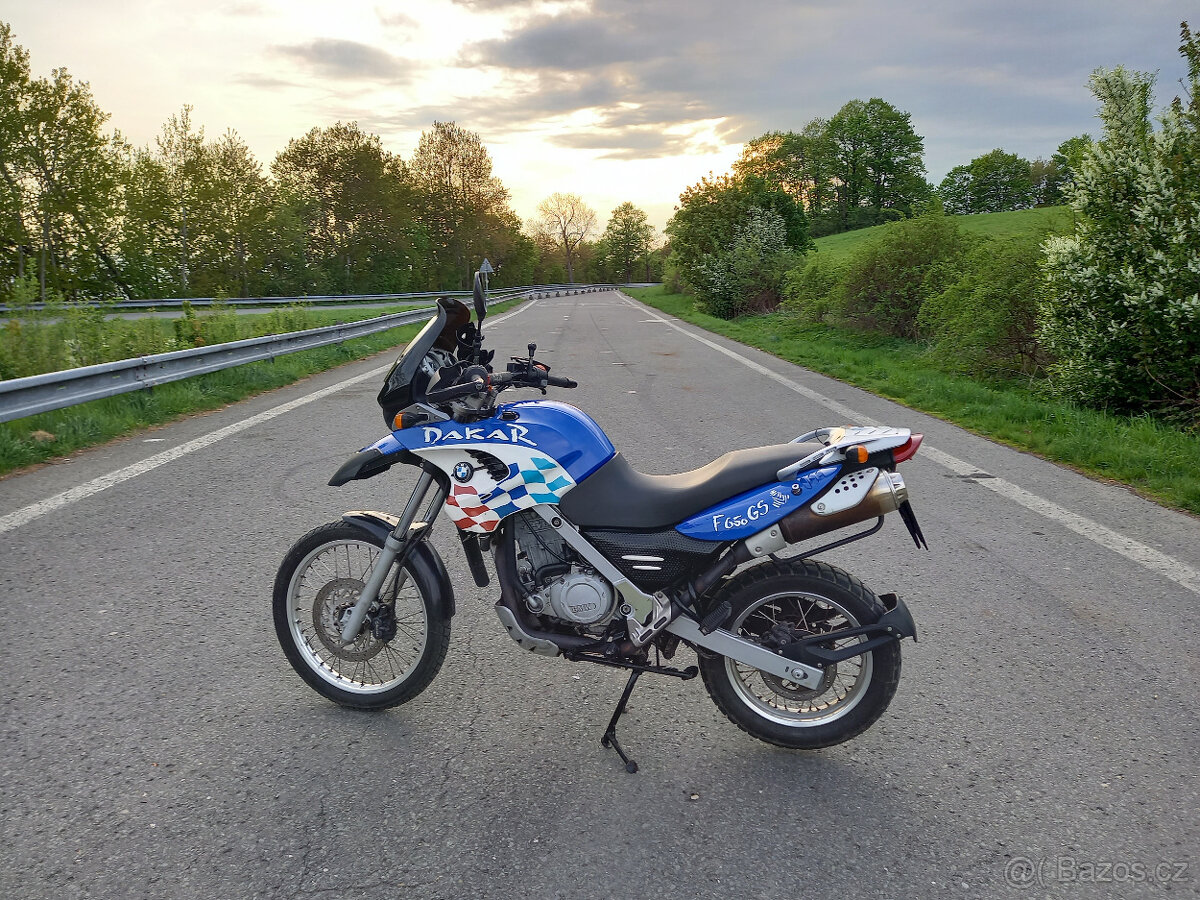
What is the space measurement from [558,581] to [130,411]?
25.6 feet

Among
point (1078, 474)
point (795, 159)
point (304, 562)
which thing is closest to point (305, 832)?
point (304, 562)

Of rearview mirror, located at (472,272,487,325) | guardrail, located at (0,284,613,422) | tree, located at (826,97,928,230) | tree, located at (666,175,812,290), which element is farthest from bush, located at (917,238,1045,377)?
tree, located at (826,97,928,230)

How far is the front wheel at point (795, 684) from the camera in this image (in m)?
2.91

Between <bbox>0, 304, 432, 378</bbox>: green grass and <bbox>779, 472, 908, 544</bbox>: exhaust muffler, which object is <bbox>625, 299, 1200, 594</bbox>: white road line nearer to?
<bbox>779, 472, 908, 544</bbox>: exhaust muffler

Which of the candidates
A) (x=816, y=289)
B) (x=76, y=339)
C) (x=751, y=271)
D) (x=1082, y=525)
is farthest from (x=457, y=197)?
(x=1082, y=525)

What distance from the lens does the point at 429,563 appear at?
3221 millimetres

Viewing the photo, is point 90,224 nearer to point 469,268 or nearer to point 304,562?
point 469,268

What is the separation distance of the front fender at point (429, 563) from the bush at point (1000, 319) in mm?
9729

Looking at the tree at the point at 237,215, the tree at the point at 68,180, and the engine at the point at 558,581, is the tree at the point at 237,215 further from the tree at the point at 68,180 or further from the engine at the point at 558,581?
the engine at the point at 558,581

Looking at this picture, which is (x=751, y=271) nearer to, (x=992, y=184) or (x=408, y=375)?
(x=408, y=375)

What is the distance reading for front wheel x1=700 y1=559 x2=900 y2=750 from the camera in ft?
9.53

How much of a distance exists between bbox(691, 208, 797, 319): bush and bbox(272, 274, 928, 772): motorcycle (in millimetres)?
26072

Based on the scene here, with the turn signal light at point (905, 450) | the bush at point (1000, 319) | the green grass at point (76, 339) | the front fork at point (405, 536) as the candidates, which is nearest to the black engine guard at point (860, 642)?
the turn signal light at point (905, 450)

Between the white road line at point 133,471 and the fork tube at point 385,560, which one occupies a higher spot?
the fork tube at point 385,560
